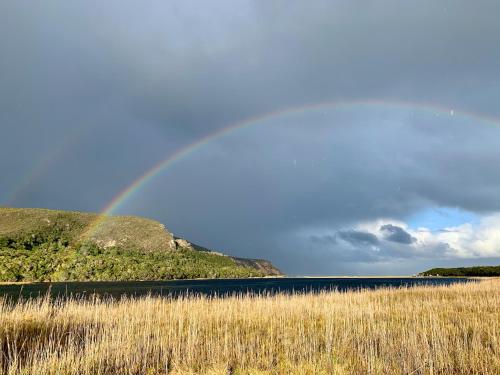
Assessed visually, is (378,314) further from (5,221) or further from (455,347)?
(5,221)

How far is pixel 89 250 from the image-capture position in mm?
125812

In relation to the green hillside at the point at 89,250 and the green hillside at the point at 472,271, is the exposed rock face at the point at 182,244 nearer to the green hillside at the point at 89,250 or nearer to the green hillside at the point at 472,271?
the green hillside at the point at 89,250

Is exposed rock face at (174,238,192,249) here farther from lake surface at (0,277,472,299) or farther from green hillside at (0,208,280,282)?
lake surface at (0,277,472,299)

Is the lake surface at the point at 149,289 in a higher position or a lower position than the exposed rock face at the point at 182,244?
lower

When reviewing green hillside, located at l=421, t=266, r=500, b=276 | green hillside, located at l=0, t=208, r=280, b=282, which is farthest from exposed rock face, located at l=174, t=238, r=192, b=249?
green hillside, located at l=421, t=266, r=500, b=276

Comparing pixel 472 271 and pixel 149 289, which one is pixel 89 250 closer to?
pixel 149 289

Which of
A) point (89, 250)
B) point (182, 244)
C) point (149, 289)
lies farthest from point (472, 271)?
point (89, 250)

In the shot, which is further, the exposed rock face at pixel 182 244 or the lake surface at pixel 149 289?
the exposed rock face at pixel 182 244

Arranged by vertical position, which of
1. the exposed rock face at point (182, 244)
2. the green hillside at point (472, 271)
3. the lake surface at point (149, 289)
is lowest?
the lake surface at point (149, 289)

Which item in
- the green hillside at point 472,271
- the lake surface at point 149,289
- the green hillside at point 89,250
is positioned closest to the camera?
the lake surface at point 149,289

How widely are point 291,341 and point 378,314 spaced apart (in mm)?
8290

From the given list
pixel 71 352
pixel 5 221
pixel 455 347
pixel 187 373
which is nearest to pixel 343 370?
pixel 187 373

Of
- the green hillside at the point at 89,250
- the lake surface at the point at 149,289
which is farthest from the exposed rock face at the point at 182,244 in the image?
the lake surface at the point at 149,289

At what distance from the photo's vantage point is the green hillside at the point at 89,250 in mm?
102312
